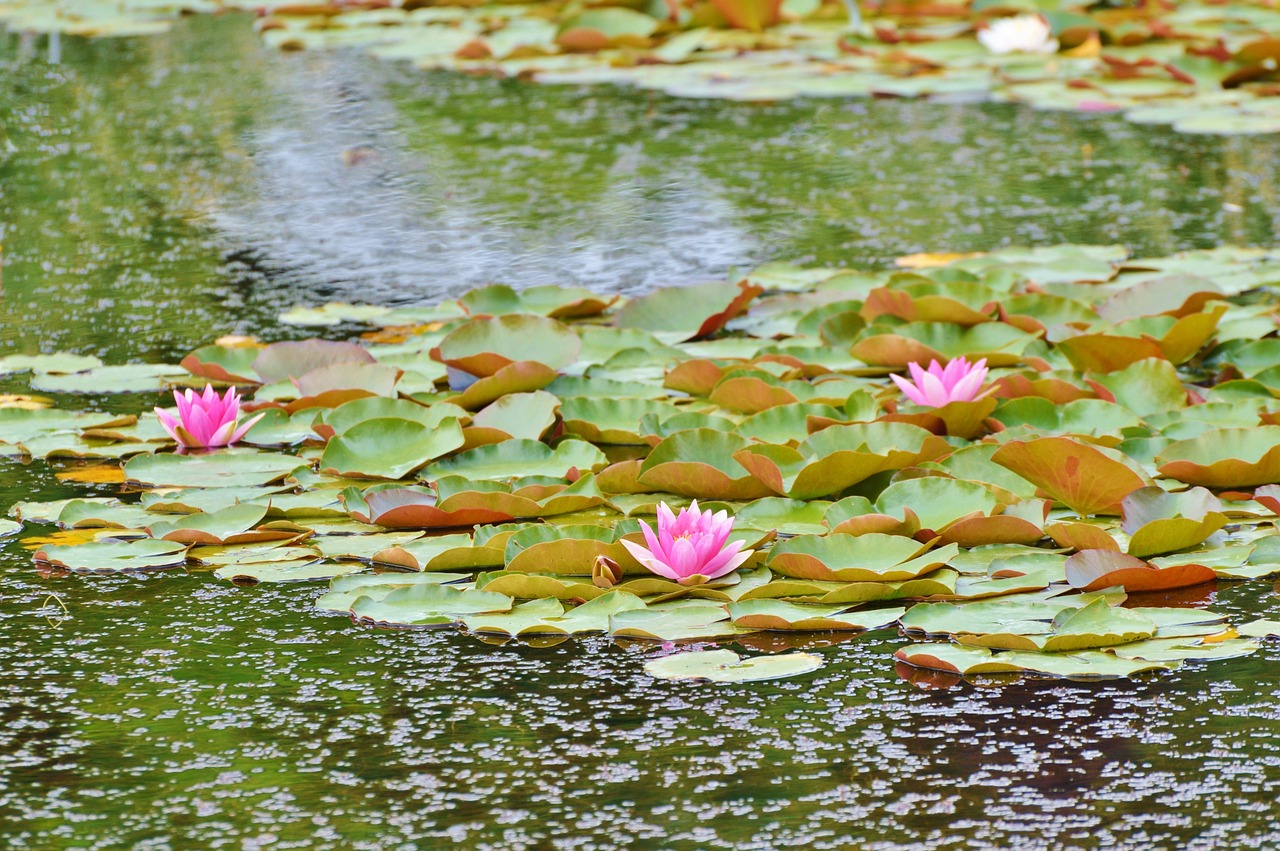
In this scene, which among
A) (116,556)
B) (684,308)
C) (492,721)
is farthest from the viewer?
(684,308)

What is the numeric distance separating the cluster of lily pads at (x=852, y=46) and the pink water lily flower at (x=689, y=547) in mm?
3451

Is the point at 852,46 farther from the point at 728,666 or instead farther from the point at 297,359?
the point at 728,666

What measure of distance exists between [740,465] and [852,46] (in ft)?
14.2

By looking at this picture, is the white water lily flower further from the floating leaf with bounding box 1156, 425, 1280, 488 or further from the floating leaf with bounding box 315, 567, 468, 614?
the floating leaf with bounding box 315, 567, 468, 614

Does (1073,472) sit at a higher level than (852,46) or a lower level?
lower

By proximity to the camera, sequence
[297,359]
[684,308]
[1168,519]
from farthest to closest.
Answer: [684,308], [297,359], [1168,519]

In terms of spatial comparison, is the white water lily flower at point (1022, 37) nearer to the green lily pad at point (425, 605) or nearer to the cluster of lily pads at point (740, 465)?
the cluster of lily pads at point (740, 465)

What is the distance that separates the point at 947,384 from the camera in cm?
225

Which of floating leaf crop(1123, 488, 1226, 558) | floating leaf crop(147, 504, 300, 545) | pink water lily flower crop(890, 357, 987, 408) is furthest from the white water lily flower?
floating leaf crop(147, 504, 300, 545)

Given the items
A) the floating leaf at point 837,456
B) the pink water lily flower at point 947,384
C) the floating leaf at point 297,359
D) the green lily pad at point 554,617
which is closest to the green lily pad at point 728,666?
the green lily pad at point 554,617

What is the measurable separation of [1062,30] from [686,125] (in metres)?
1.75

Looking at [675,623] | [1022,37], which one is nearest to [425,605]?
[675,623]

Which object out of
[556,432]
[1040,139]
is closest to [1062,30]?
[1040,139]

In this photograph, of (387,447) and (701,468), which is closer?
(701,468)
